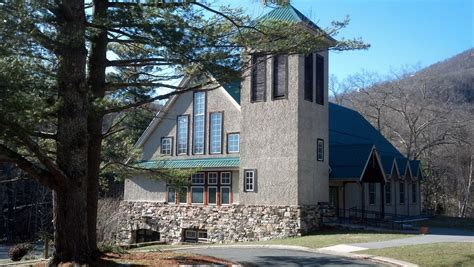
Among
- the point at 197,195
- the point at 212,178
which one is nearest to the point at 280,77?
the point at 212,178

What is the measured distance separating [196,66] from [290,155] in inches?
531

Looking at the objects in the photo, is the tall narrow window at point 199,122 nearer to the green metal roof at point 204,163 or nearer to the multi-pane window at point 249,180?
the green metal roof at point 204,163

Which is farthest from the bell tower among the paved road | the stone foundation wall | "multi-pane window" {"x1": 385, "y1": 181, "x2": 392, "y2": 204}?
"multi-pane window" {"x1": 385, "y1": 181, "x2": 392, "y2": 204}

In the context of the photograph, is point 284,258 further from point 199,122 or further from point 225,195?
point 199,122

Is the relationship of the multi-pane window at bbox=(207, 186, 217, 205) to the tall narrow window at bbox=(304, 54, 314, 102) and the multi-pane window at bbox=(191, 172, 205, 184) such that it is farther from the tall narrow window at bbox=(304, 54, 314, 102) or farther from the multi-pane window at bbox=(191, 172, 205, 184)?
the tall narrow window at bbox=(304, 54, 314, 102)

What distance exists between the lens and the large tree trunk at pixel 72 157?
11.8 meters

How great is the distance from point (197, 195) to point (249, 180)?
15.1 feet

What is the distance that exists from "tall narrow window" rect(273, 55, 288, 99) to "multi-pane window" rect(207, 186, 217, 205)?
6.71 m

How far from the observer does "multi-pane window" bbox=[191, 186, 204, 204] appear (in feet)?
101

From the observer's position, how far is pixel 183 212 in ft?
102

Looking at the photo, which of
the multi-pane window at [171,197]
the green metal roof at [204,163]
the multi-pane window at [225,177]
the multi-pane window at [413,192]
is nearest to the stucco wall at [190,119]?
the green metal roof at [204,163]

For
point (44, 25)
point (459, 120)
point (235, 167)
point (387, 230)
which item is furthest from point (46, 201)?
point (44, 25)

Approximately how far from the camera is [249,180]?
90.5 ft

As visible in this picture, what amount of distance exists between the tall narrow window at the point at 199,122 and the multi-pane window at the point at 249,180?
4628mm
